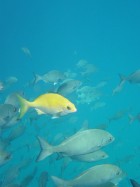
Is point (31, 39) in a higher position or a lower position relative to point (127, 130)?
higher

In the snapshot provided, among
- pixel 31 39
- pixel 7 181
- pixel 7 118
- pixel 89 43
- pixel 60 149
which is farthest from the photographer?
pixel 89 43

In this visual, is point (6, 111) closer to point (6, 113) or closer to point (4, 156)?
point (6, 113)

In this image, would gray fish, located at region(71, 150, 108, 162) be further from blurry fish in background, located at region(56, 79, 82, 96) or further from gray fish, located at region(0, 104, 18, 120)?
blurry fish in background, located at region(56, 79, 82, 96)

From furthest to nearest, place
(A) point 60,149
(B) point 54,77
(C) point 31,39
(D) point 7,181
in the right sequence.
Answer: (C) point 31,39, (B) point 54,77, (D) point 7,181, (A) point 60,149

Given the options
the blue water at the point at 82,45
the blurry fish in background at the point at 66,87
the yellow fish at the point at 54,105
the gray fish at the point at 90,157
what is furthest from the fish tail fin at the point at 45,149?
the blue water at the point at 82,45

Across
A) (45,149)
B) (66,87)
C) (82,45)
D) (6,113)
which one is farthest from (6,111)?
(82,45)

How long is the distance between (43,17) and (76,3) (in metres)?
4.97

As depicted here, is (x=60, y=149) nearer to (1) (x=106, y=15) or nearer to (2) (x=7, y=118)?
(2) (x=7, y=118)

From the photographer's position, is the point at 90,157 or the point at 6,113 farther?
the point at 6,113

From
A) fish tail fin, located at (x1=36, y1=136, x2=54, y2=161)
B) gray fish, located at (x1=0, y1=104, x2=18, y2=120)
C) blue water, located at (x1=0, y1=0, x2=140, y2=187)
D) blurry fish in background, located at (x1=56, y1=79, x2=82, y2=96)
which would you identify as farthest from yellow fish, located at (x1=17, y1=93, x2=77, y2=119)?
blue water, located at (x1=0, y1=0, x2=140, y2=187)

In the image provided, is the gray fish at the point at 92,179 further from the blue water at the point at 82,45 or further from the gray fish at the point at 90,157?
the blue water at the point at 82,45

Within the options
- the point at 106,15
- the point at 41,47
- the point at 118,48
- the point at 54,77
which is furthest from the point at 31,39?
the point at 54,77

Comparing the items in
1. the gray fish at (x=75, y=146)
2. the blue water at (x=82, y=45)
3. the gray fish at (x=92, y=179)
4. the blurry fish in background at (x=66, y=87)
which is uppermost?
the blue water at (x=82, y=45)

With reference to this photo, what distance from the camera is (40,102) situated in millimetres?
5434
